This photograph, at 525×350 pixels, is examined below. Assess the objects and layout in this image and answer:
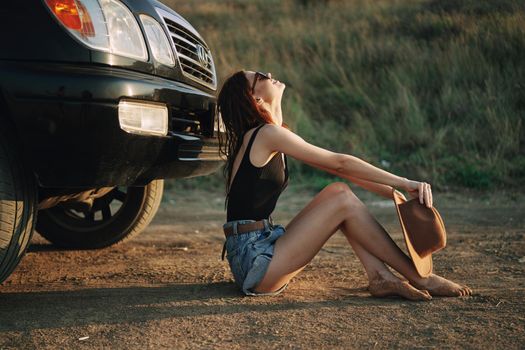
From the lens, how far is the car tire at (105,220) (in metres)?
4.45

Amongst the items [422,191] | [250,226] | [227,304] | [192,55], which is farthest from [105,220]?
[422,191]

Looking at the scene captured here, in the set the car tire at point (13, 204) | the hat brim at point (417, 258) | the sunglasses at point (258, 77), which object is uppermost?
the sunglasses at point (258, 77)

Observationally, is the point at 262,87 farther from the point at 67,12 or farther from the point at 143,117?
the point at 67,12

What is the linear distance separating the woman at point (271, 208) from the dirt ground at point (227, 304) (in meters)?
0.11

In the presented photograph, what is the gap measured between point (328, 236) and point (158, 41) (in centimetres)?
131

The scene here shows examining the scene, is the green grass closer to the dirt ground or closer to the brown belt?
the dirt ground

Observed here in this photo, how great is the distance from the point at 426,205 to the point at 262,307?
0.93 meters

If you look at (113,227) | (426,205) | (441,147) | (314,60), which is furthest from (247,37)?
(426,205)

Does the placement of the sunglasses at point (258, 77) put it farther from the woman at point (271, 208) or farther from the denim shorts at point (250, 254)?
the denim shorts at point (250, 254)

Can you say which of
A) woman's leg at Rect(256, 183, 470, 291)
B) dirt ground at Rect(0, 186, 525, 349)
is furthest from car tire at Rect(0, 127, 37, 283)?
woman's leg at Rect(256, 183, 470, 291)

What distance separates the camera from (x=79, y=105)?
9.68 ft

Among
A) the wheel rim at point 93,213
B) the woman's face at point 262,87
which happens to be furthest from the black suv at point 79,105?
the wheel rim at point 93,213

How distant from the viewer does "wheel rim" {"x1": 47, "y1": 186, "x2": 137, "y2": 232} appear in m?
4.50

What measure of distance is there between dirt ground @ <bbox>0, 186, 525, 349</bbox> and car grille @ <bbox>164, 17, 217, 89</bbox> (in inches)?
44.8
